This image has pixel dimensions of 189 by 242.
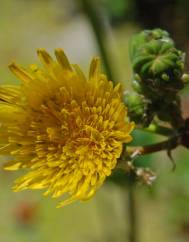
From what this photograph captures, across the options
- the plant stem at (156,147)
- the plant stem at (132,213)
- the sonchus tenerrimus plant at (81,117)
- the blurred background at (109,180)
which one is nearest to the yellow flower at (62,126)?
the sonchus tenerrimus plant at (81,117)

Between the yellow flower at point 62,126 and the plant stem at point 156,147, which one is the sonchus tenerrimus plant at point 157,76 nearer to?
the plant stem at point 156,147

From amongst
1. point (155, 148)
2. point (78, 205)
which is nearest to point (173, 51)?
point (155, 148)

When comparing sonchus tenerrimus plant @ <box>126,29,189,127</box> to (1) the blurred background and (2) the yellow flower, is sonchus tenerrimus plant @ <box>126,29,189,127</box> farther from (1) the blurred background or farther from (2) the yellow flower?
(1) the blurred background

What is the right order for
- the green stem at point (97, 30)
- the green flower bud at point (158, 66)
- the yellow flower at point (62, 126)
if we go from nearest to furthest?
the yellow flower at point (62, 126) → the green flower bud at point (158, 66) → the green stem at point (97, 30)

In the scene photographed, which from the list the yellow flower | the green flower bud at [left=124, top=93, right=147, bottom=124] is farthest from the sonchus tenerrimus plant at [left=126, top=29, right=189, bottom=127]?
the yellow flower

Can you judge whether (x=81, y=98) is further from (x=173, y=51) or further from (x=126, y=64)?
(x=126, y=64)

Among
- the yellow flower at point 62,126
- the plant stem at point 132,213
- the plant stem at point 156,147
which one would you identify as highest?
the yellow flower at point 62,126
